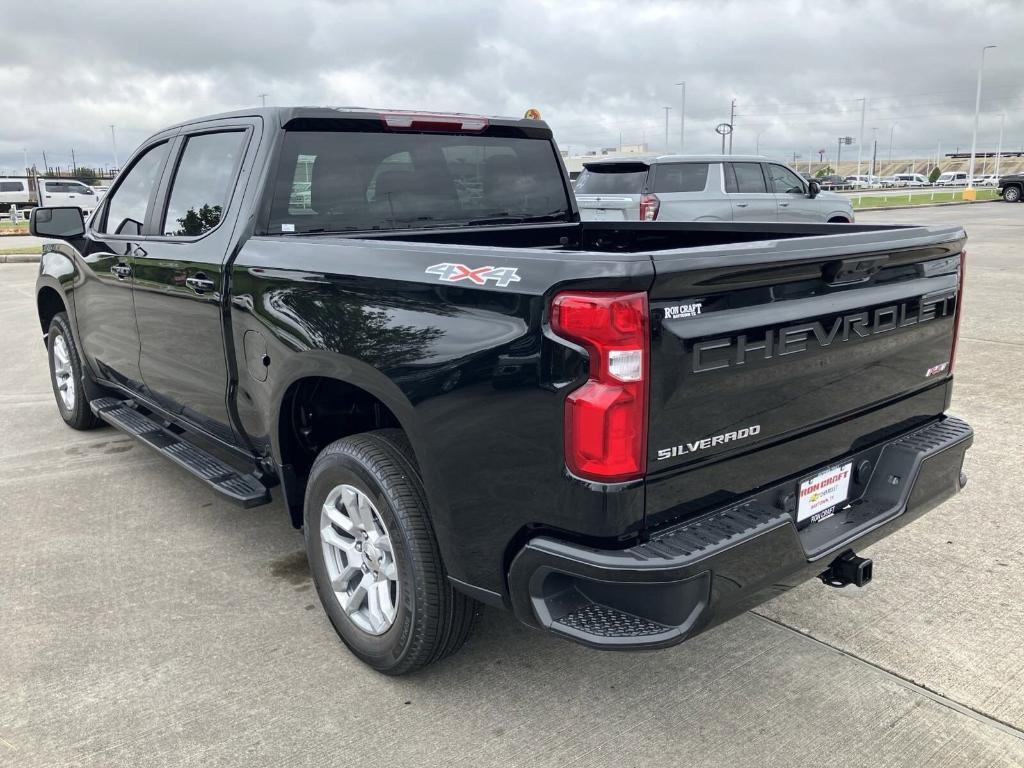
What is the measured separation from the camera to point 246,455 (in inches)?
149

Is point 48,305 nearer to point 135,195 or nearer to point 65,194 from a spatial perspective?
point 135,195

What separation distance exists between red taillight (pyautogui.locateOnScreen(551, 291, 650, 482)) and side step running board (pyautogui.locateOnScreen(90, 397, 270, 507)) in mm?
1868

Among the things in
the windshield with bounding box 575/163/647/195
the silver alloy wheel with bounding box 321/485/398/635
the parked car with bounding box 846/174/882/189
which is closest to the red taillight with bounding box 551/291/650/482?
the silver alloy wheel with bounding box 321/485/398/635

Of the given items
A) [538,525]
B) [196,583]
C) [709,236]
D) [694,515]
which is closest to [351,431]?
[196,583]

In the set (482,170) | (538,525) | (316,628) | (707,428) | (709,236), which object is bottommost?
(316,628)

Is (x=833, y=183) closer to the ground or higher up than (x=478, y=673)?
higher up

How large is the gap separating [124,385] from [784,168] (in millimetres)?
11274

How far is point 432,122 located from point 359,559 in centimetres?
195

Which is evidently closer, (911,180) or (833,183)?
(833,183)

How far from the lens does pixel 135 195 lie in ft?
15.0

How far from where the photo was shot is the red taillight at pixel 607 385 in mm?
2098

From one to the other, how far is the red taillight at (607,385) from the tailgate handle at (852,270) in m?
0.71

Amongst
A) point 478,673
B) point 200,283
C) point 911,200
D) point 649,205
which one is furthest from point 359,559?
point 911,200

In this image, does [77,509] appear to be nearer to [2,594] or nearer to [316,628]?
[2,594]
